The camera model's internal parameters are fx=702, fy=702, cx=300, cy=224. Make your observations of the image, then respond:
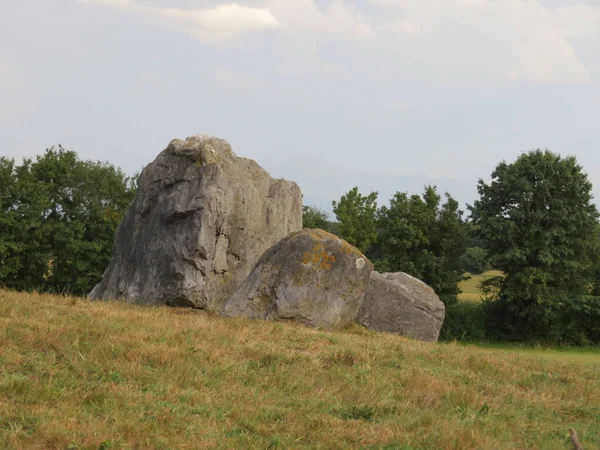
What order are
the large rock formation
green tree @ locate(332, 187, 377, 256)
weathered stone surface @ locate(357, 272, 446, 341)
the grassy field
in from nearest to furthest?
the grassy field, weathered stone surface @ locate(357, 272, 446, 341), the large rock formation, green tree @ locate(332, 187, 377, 256)

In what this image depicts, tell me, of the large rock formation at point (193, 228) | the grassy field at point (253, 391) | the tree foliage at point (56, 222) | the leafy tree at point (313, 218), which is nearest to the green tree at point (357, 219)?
the leafy tree at point (313, 218)

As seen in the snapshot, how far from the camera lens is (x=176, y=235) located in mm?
23328

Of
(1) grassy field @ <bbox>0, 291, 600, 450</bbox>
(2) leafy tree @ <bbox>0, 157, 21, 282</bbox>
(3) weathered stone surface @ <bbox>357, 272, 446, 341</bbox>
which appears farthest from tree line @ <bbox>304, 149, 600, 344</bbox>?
(1) grassy field @ <bbox>0, 291, 600, 450</bbox>

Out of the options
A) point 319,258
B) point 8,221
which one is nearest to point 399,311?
point 319,258

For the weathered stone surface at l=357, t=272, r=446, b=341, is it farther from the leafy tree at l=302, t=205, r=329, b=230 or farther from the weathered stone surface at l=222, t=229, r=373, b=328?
the leafy tree at l=302, t=205, r=329, b=230

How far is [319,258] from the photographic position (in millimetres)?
20109

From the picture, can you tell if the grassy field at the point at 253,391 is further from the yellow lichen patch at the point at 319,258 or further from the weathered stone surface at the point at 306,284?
the yellow lichen patch at the point at 319,258

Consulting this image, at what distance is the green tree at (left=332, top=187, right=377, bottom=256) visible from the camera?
5781cm

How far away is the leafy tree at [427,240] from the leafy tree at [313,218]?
25.0 feet

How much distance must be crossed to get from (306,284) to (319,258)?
0.85m

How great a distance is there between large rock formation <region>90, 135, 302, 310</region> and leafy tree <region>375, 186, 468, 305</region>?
26.3 metres

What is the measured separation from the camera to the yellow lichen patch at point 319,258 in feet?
65.7

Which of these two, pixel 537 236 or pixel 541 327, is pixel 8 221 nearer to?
pixel 537 236

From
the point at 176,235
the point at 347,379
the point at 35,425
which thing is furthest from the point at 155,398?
the point at 176,235
